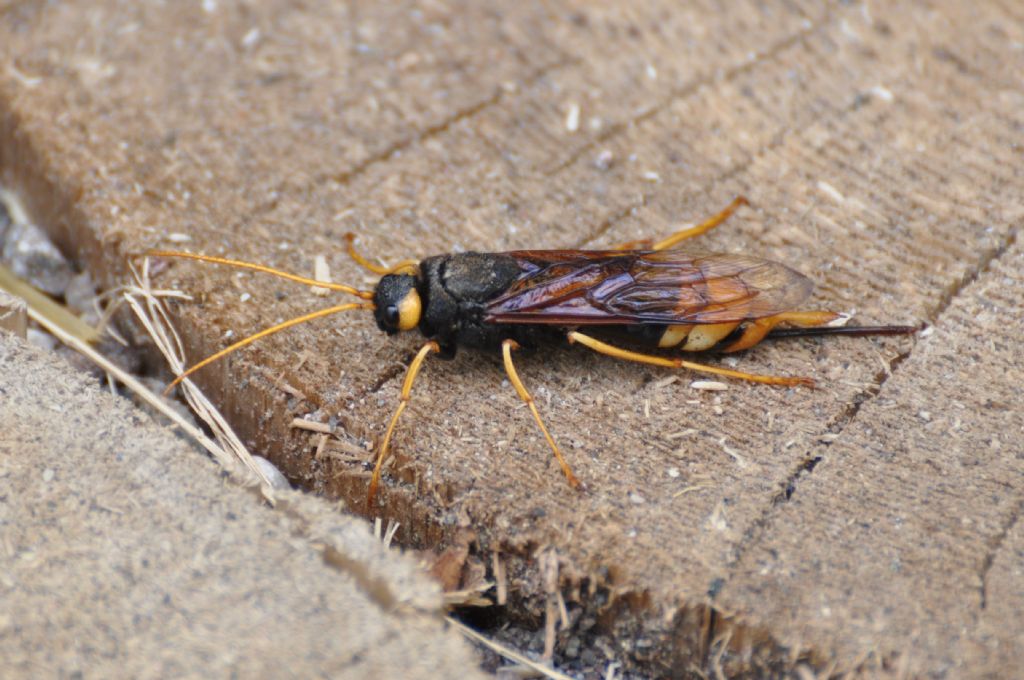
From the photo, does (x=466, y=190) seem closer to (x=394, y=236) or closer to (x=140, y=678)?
(x=394, y=236)

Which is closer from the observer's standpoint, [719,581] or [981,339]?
[719,581]

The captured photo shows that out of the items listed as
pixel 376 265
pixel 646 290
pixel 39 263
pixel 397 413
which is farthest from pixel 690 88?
pixel 39 263

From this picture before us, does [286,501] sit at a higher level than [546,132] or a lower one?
lower

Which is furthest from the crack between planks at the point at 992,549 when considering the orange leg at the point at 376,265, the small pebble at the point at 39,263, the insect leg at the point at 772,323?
the small pebble at the point at 39,263

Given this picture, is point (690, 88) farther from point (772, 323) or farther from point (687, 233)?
point (772, 323)

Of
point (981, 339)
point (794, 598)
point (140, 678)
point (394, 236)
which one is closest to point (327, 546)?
point (140, 678)

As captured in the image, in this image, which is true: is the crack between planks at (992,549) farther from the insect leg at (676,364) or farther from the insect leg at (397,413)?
the insect leg at (397,413)
